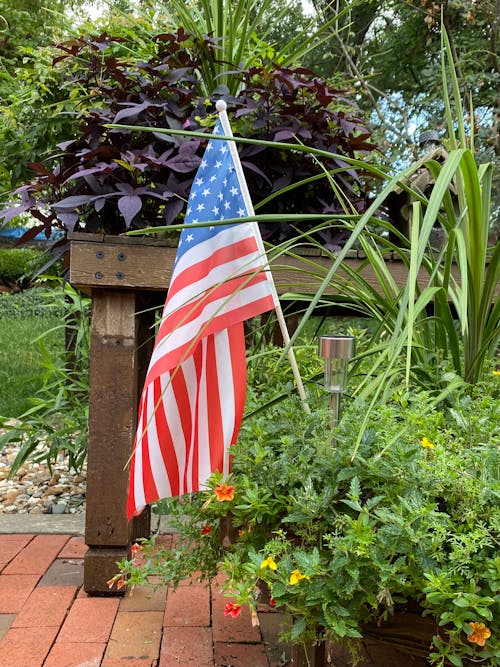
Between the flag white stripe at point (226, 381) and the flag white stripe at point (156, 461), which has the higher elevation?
the flag white stripe at point (226, 381)

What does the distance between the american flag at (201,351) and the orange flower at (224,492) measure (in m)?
0.19

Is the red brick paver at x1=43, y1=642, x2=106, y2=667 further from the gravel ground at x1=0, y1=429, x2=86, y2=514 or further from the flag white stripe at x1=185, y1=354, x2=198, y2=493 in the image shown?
the gravel ground at x1=0, y1=429, x2=86, y2=514

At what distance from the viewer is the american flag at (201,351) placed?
1557 mm

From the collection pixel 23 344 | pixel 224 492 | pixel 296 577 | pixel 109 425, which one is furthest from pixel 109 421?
pixel 23 344

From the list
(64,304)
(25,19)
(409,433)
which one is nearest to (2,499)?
(64,304)

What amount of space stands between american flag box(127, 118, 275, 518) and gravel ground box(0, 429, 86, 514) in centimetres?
138

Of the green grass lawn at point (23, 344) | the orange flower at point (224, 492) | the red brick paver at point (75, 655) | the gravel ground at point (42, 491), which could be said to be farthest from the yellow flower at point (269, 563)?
the green grass lawn at point (23, 344)

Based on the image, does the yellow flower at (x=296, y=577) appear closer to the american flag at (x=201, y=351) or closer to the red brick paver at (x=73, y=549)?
the american flag at (x=201, y=351)

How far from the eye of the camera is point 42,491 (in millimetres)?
3275

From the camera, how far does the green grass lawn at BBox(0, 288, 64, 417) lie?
4400mm

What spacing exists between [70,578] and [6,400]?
258cm

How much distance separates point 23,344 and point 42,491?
345cm

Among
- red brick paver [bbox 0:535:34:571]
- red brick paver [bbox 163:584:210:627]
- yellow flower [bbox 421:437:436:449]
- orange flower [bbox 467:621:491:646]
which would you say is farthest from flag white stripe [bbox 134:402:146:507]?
red brick paver [bbox 0:535:34:571]

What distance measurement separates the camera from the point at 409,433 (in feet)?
4.46
